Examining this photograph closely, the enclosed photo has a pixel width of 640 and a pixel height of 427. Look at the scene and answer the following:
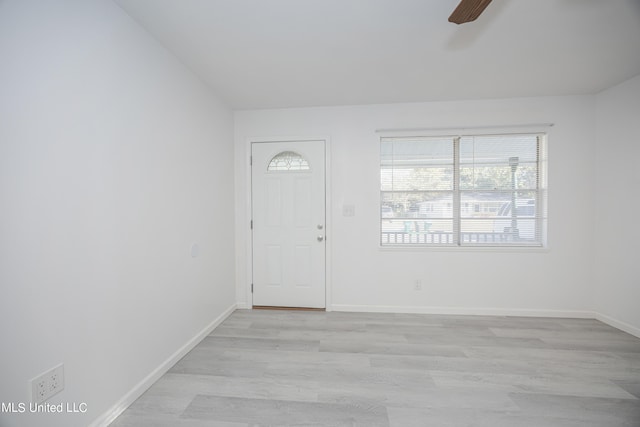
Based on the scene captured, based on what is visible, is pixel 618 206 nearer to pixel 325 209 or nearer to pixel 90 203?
pixel 325 209

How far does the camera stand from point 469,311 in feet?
10.4

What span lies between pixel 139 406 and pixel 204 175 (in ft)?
6.20

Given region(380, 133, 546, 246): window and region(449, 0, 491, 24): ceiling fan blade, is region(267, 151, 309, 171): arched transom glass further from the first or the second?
region(449, 0, 491, 24): ceiling fan blade

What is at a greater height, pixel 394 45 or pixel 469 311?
pixel 394 45

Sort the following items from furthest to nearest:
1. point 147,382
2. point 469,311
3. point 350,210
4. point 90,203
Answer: point 350,210, point 469,311, point 147,382, point 90,203

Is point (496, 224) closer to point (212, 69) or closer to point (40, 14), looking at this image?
point (212, 69)

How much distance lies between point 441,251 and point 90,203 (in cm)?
328

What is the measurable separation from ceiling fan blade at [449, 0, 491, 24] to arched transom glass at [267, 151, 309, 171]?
2055 mm

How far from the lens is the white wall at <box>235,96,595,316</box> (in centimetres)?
305

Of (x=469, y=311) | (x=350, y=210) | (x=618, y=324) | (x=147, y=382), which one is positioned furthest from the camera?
(x=350, y=210)

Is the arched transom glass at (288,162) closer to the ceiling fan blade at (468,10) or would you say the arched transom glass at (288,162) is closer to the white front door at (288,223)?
the white front door at (288,223)

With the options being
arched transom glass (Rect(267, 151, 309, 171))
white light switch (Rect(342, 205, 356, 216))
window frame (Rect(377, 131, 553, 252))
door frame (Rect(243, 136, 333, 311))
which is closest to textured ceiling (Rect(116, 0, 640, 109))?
window frame (Rect(377, 131, 553, 252))

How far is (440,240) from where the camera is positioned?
3266 millimetres

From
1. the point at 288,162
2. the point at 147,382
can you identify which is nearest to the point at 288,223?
the point at 288,162
